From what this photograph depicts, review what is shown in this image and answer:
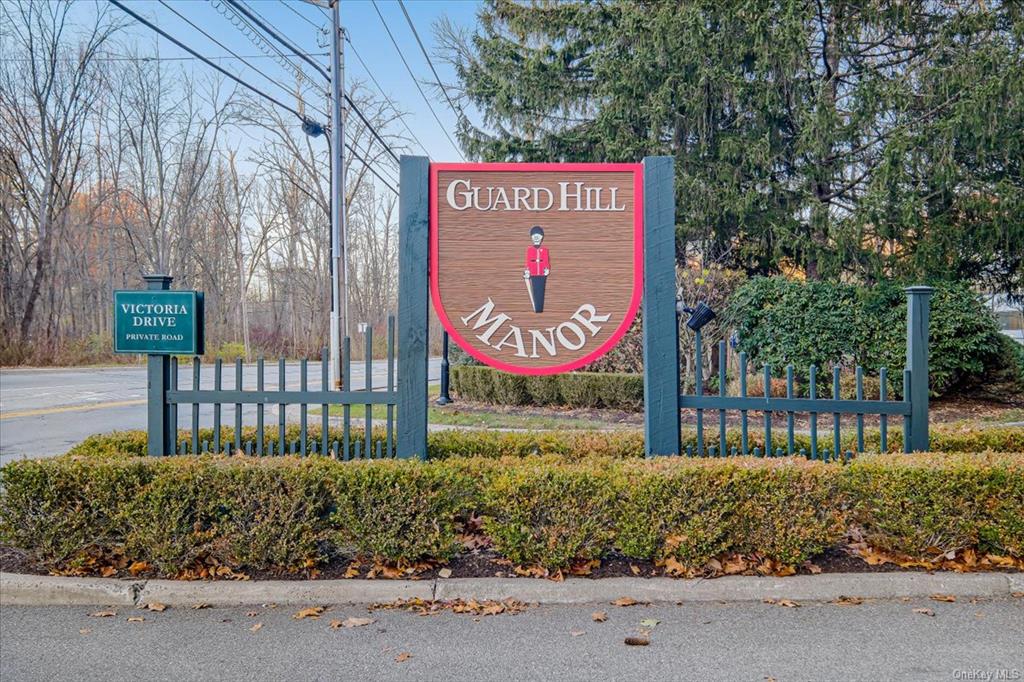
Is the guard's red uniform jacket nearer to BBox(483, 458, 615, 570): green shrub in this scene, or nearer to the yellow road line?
BBox(483, 458, 615, 570): green shrub

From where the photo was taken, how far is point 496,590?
383 cm

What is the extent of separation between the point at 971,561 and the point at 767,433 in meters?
1.37

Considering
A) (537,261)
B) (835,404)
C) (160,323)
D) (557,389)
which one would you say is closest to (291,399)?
(160,323)

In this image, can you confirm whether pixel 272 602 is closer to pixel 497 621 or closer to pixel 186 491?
pixel 186 491

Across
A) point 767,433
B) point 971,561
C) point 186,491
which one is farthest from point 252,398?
point 971,561

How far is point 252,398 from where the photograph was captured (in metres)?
4.65

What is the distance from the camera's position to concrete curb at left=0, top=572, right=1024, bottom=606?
3807 millimetres

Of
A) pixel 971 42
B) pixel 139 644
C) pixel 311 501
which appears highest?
pixel 971 42

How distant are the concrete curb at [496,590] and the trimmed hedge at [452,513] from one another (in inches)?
5.7

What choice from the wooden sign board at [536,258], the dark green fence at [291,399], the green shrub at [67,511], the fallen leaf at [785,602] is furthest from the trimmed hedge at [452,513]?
the wooden sign board at [536,258]

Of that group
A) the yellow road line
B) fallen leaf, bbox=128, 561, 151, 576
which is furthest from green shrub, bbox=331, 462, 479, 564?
the yellow road line

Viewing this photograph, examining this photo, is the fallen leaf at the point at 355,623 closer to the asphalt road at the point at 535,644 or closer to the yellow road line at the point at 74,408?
the asphalt road at the point at 535,644

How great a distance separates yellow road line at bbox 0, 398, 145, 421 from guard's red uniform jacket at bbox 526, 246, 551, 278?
12136 millimetres

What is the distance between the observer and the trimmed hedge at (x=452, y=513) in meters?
3.97
